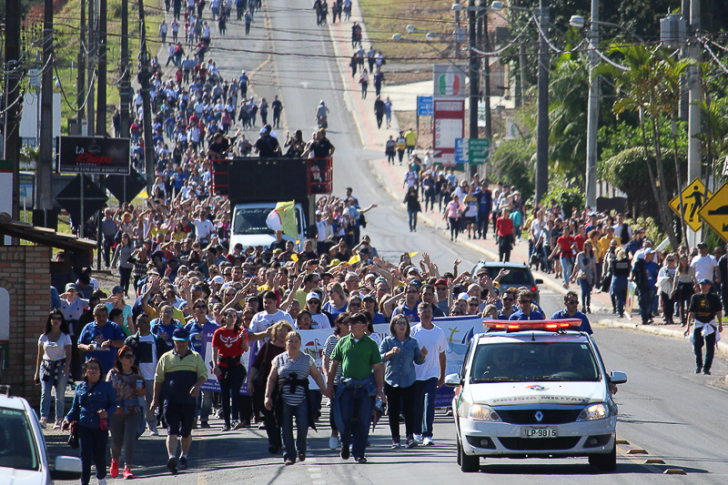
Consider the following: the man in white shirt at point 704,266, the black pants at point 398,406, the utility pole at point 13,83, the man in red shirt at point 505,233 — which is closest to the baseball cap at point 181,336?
the black pants at point 398,406

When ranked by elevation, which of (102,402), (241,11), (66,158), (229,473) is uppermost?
(241,11)

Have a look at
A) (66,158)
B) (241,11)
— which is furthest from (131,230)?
(241,11)

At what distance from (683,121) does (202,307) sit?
26.0m

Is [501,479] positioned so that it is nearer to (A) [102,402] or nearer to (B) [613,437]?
(B) [613,437]

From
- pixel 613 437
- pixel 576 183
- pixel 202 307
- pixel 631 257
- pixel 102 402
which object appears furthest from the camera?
pixel 576 183

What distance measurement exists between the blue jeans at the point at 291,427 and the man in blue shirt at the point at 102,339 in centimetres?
315

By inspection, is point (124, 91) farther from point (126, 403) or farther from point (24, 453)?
point (24, 453)

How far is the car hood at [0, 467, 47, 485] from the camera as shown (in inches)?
291

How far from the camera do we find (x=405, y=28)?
95062mm

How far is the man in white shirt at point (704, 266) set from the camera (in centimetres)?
2372

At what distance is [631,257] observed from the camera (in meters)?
27.5

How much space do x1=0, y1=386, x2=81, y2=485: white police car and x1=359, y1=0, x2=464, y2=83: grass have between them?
256 feet

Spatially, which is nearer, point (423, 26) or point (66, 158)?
point (66, 158)

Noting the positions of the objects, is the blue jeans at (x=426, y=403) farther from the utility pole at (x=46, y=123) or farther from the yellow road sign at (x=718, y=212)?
the utility pole at (x=46, y=123)
